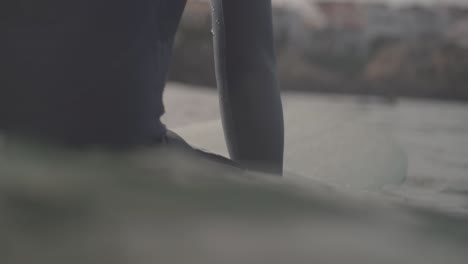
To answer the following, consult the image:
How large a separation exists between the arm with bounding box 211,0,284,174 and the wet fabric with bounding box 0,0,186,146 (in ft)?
0.86

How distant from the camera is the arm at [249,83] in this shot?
3.50 ft

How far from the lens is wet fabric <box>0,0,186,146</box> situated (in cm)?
Result: 73

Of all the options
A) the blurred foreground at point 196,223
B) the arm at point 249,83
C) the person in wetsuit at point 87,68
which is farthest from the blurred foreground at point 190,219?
the arm at point 249,83

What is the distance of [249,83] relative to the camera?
3.57ft

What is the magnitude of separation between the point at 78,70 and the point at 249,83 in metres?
0.39

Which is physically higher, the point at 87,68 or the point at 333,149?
the point at 87,68

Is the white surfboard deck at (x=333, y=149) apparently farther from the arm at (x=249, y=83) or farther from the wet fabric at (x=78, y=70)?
the wet fabric at (x=78, y=70)

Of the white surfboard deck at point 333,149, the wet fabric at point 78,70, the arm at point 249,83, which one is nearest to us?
the wet fabric at point 78,70

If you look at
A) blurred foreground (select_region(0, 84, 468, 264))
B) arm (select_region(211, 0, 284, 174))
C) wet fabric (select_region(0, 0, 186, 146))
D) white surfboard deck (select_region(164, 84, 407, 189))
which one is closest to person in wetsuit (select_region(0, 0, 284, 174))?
wet fabric (select_region(0, 0, 186, 146))

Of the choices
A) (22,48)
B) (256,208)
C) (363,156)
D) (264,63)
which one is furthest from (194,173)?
(363,156)

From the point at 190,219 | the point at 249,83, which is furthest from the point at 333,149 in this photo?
the point at 190,219

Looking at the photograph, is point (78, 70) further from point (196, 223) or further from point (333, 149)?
point (333, 149)

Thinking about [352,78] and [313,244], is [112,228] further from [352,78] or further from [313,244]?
[352,78]

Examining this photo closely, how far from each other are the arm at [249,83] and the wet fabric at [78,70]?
263mm
